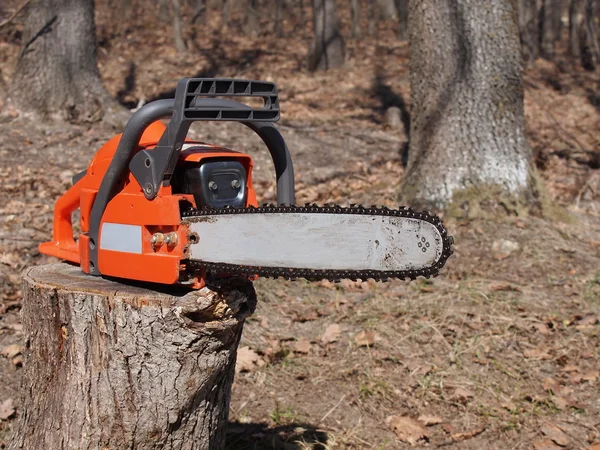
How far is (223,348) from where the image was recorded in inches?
96.0

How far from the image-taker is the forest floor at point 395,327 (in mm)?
3416

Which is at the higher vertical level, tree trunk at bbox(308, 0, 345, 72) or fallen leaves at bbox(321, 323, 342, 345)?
tree trunk at bbox(308, 0, 345, 72)

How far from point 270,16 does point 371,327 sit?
18.6 metres

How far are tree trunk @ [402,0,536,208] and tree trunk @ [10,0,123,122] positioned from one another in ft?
10.6

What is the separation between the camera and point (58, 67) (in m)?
6.85

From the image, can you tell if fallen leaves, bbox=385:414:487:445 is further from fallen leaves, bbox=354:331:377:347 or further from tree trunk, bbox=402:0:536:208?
tree trunk, bbox=402:0:536:208

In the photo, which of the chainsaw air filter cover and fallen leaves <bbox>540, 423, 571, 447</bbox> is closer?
the chainsaw air filter cover

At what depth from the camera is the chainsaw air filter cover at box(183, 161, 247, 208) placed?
233 cm

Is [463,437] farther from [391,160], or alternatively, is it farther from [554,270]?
[391,160]

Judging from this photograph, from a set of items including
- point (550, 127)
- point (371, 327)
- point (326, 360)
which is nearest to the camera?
point (326, 360)

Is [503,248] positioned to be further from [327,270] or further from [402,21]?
[402,21]

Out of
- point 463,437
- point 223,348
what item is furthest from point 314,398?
point 223,348

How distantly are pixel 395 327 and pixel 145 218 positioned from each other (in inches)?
90.0

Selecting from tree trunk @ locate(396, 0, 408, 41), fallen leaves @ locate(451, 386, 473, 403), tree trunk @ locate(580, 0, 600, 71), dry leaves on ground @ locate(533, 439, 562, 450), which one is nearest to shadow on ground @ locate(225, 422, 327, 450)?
fallen leaves @ locate(451, 386, 473, 403)
